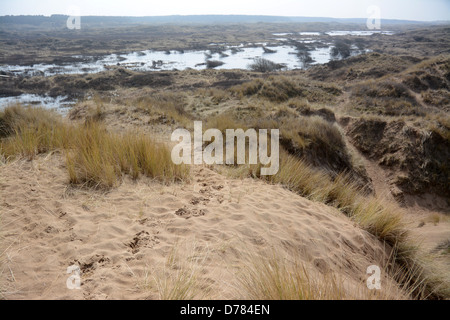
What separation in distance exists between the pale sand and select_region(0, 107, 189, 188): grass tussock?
10.5 inches

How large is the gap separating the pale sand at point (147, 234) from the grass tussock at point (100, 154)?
27 centimetres

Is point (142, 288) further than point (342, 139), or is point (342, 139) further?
point (342, 139)

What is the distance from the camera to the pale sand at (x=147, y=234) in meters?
2.46

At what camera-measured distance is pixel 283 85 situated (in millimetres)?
21016

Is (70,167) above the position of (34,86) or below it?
below

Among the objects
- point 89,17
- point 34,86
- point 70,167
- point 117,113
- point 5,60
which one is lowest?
point 70,167

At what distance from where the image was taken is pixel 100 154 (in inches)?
178

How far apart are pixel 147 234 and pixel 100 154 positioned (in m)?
2.02

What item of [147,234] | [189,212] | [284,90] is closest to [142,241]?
[147,234]

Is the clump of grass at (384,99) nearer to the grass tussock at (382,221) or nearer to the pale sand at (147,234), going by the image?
the grass tussock at (382,221)

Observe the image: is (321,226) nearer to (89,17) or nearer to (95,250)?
(95,250)
